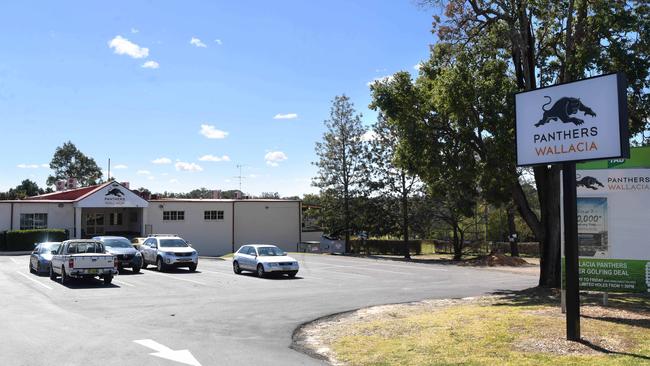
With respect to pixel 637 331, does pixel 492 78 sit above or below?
above

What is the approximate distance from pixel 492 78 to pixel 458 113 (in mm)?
1782

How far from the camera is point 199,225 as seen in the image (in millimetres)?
47188

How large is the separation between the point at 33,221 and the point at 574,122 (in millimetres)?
42007

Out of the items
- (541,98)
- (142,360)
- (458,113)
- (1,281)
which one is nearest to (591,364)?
(541,98)

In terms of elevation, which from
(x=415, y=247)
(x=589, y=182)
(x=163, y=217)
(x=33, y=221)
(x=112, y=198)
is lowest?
(x=415, y=247)

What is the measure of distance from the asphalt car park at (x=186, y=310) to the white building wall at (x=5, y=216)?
1720cm

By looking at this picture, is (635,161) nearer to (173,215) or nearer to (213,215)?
(173,215)

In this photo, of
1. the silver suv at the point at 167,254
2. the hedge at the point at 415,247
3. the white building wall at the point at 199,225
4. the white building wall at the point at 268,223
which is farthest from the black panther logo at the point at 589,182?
the white building wall at the point at 268,223

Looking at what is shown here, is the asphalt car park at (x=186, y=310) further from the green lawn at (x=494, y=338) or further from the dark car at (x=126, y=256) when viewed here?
the green lawn at (x=494, y=338)

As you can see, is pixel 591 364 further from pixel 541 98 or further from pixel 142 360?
pixel 142 360

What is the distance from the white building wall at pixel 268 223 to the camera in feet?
162

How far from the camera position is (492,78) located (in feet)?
63.6

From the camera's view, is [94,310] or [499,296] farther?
[499,296]

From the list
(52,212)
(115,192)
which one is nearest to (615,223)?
(115,192)
